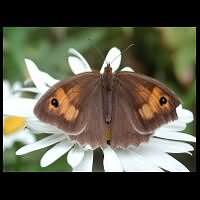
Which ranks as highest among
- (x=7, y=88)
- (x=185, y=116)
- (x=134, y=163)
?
(x=7, y=88)

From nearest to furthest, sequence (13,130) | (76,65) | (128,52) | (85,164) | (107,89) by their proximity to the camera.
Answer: (85,164) < (107,89) < (76,65) < (13,130) < (128,52)

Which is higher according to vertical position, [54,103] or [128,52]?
[128,52]

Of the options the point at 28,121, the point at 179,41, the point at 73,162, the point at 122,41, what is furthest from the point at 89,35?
the point at 73,162

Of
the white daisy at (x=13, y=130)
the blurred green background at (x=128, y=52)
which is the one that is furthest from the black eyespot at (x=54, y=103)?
the blurred green background at (x=128, y=52)

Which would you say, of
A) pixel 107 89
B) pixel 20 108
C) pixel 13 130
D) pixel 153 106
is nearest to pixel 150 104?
pixel 153 106

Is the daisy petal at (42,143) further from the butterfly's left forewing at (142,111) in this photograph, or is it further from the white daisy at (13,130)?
the white daisy at (13,130)

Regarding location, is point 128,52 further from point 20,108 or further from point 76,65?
point 20,108
